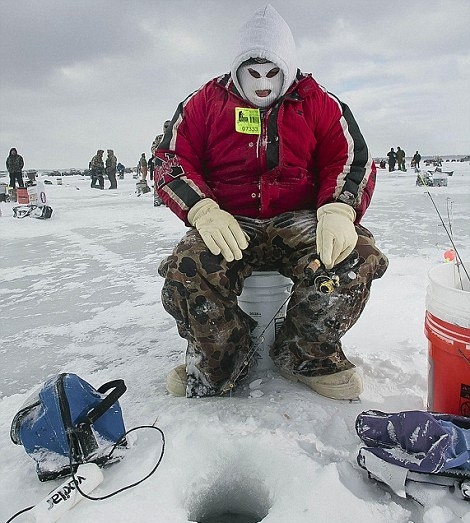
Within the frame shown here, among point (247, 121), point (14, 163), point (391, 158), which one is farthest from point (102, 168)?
point (247, 121)

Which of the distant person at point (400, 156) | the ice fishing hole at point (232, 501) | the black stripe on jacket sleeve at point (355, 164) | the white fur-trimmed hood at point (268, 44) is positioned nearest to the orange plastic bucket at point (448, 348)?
the black stripe on jacket sleeve at point (355, 164)

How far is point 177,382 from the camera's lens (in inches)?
66.2

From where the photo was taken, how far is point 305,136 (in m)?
1.76

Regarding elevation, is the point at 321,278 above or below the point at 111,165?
below

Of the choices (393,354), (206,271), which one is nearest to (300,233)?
(206,271)

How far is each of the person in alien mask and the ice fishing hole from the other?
412 millimetres

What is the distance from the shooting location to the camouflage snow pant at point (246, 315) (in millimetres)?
1538

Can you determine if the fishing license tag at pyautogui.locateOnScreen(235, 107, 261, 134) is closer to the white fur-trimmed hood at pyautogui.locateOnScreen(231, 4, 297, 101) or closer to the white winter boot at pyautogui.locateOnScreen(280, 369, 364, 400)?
the white fur-trimmed hood at pyautogui.locateOnScreen(231, 4, 297, 101)

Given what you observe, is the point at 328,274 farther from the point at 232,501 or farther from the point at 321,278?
the point at 232,501

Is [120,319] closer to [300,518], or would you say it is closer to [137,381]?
[137,381]

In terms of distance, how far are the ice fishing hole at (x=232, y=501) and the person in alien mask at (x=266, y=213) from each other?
1.35 ft

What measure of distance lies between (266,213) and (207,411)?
29.5 inches

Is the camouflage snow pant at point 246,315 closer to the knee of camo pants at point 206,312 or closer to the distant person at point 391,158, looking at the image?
the knee of camo pants at point 206,312

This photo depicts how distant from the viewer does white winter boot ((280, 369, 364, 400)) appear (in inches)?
62.5
